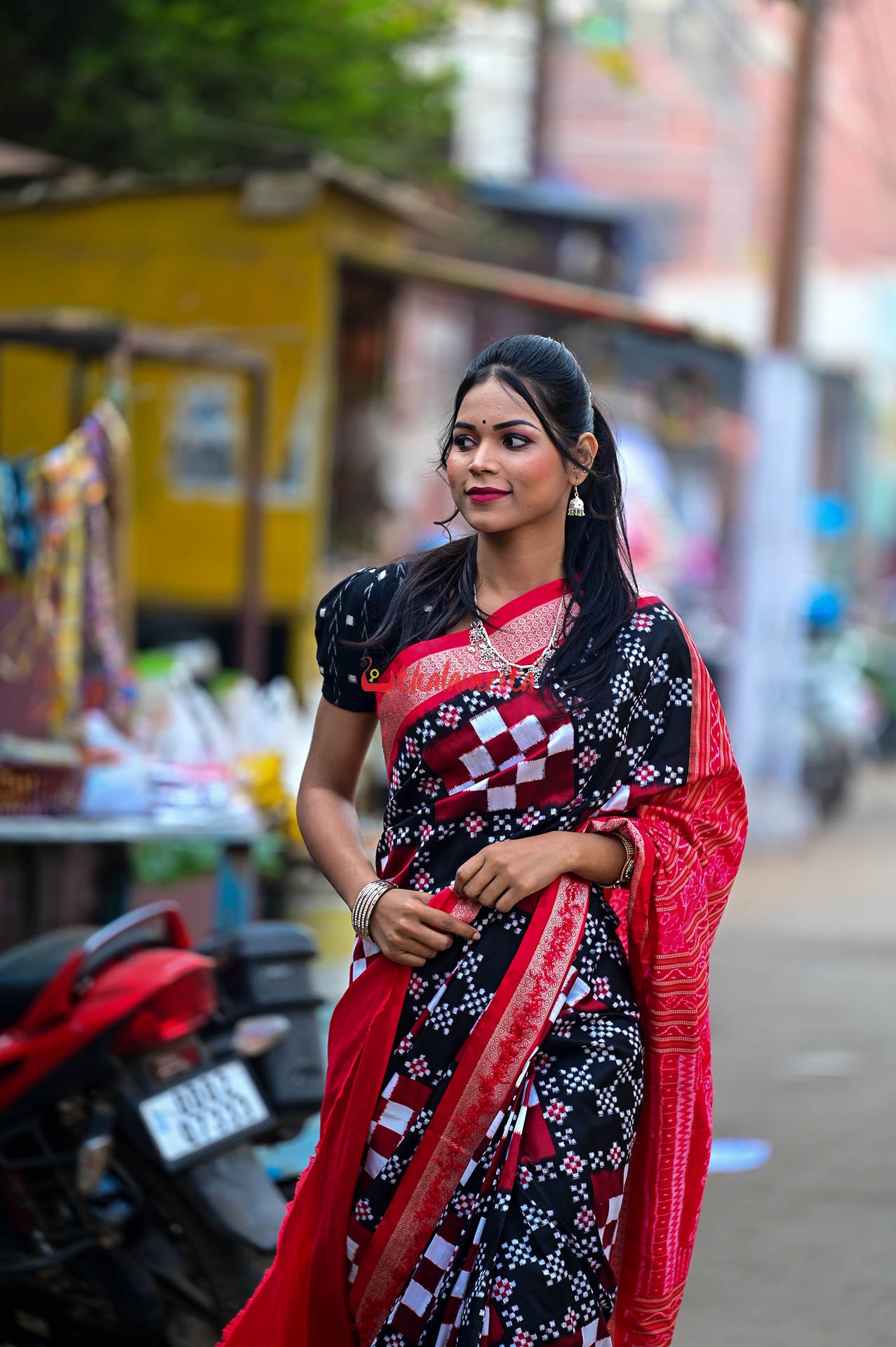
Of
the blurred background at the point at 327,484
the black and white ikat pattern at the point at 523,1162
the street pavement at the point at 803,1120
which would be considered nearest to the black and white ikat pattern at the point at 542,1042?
the black and white ikat pattern at the point at 523,1162

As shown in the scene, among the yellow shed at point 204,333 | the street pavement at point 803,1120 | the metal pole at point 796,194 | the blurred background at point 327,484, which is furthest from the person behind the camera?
the metal pole at point 796,194

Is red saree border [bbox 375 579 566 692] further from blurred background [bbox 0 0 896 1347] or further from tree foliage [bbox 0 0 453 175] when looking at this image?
tree foliage [bbox 0 0 453 175]

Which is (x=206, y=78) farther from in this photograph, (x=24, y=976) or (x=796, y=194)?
(x=24, y=976)

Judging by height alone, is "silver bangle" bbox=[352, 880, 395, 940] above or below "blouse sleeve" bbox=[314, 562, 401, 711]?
below

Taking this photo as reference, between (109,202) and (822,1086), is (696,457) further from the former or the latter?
(822,1086)

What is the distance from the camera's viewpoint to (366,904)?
2.46 m

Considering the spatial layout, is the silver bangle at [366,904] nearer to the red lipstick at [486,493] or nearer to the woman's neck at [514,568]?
the woman's neck at [514,568]

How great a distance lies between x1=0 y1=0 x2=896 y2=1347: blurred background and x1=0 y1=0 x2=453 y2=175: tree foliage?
0.03 meters

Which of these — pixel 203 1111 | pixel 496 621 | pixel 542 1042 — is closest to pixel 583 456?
pixel 496 621

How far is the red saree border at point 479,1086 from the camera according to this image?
93.4 inches

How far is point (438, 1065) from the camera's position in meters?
2.41

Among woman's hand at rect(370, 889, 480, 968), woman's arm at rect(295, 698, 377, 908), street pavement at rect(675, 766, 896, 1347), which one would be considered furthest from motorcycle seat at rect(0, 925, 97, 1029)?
street pavement at rect(675, 766, 896, 1347)

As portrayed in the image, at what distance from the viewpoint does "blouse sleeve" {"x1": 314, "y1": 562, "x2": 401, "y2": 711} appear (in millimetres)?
2578

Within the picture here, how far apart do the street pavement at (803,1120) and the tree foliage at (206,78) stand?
18.9 ft
